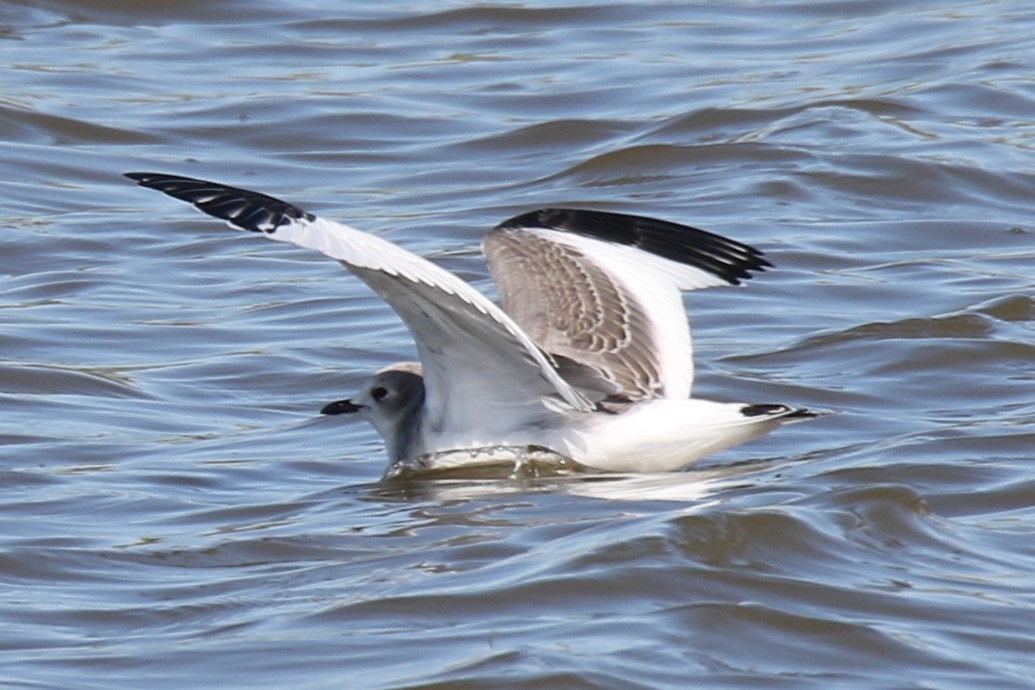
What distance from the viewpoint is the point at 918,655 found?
18.3 ft

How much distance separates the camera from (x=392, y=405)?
Answer: 26.7ft

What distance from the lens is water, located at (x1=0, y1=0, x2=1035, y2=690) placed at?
5.82 metres

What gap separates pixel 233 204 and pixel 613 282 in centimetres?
192

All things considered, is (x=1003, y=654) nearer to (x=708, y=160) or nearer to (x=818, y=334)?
(x=818, y=334)

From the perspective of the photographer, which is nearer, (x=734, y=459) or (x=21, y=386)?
(x=734, y=459)

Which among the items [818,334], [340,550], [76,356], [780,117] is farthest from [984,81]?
[340,550]

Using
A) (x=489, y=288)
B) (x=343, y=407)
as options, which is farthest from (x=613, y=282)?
(x=489, y=288)

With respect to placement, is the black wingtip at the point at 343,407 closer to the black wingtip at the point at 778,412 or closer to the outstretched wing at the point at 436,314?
the outstretched wing at the point at 436,314

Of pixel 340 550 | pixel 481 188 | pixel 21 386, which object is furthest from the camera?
pixel 481 188

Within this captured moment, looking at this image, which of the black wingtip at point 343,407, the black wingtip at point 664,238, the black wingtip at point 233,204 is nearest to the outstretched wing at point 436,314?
the black wingtip at point 233,204

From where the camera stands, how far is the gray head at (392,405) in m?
8.03

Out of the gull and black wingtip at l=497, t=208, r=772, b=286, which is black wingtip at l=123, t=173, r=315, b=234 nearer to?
the gull

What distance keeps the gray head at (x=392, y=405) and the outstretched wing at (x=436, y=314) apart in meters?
0.19

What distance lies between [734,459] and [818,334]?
188 cm
